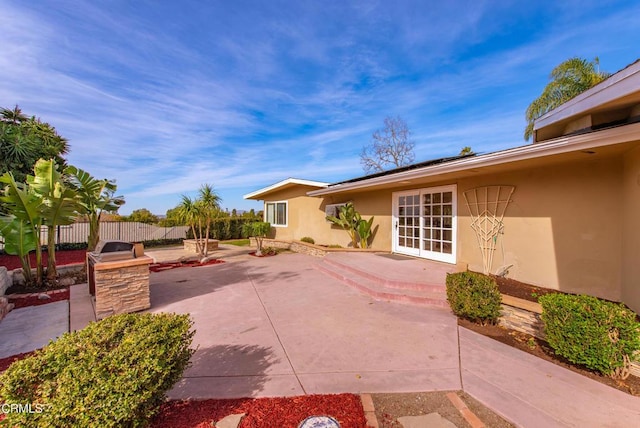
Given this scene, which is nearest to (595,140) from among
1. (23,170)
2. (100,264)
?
(100,264)

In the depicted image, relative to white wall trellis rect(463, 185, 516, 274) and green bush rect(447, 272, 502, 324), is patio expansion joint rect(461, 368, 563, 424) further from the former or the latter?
white wall trellis rect(463, 185, 516, 274)

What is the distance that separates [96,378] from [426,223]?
27.8 feet

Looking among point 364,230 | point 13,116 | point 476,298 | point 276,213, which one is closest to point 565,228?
point 476,298

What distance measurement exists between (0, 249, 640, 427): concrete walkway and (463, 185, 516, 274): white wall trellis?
277cm

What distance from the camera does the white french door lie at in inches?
310

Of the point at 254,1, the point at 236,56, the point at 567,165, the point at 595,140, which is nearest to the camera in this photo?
the point at 595,140

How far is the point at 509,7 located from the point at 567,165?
6.06 m

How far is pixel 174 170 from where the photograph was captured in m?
19.3

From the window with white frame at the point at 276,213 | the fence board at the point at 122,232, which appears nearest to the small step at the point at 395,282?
the window with white frame at the point at 276,213

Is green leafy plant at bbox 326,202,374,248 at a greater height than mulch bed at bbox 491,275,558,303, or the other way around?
green leafy plant at bbox 326,202,374,248

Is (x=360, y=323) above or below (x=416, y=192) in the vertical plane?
below

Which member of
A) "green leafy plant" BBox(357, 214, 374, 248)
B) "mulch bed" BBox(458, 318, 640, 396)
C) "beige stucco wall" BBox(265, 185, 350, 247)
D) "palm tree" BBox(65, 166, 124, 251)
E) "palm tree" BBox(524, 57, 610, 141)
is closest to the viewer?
"mulch bed" BBox(458, 318, 640, 396)

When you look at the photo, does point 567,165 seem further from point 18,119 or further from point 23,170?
point 18,119

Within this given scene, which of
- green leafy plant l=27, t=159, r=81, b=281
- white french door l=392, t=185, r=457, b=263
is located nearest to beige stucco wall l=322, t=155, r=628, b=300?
white french door l=392, t=185, r=457, b=263
